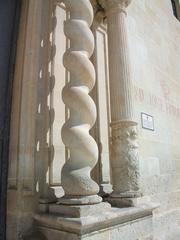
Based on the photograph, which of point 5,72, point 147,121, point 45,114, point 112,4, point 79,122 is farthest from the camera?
point 147,121

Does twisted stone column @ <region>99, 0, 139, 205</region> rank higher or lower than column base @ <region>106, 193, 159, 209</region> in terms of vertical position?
higher

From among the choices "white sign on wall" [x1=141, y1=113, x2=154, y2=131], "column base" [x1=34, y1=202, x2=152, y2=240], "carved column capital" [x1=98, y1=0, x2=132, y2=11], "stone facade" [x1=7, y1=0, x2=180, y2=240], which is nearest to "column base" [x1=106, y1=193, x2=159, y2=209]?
"stone facade" [x1=7, y1=0, x2=180, y2=240]

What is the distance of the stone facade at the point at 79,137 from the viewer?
1.47 m

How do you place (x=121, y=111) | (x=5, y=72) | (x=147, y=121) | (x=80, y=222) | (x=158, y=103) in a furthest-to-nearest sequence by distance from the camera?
(x=158, y=103) → (x=147, y=121) → (x=121, y=111) → (x=5, y=72) → (x=80, y=222)

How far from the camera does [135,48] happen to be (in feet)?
9.57

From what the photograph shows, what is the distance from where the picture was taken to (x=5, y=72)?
75.2 inches

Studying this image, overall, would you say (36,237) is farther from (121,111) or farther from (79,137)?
(121,111)

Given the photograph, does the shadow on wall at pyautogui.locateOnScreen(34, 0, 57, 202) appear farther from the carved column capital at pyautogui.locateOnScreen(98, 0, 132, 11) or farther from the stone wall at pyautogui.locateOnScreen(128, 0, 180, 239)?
the stone wall at pyautogui.locateOnScreen(128, 0, 180, 239)

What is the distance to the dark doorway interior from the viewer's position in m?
1.69

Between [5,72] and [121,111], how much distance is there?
986 millimetres

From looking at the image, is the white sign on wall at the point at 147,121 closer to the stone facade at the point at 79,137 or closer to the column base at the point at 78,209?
the stone facade at the point at 79,137

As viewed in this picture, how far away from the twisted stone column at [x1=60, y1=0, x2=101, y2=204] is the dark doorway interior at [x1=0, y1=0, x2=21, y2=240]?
0.49 metres

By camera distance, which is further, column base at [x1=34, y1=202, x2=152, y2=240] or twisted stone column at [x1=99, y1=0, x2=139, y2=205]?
twisted stone column at [x1=99, y1=0, x2=139, y2=205]

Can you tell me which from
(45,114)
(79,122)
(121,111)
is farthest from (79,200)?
(121,111)
